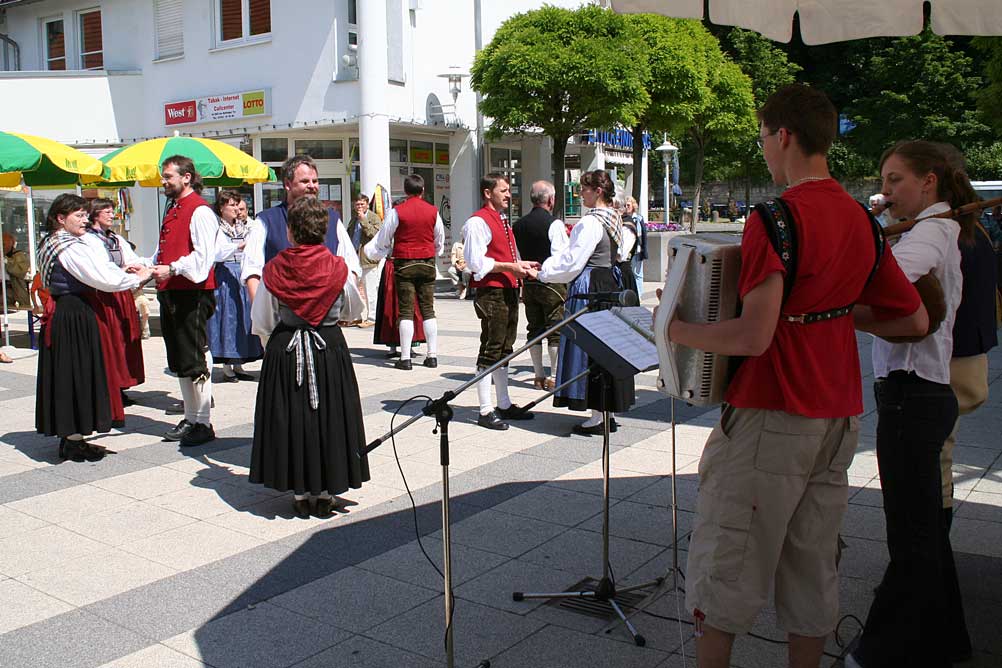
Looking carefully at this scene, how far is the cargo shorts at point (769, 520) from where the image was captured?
2680 mm

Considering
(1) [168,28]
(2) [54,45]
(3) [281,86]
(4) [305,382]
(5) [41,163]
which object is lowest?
(4) [305,382]

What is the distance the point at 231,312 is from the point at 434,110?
11.2m

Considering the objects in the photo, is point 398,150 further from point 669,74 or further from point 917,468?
point 917,468

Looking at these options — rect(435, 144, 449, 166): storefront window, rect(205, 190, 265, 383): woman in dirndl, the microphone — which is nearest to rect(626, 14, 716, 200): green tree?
rect(435, 144, 449, 166): storefront window

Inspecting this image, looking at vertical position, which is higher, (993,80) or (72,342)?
(993,80)

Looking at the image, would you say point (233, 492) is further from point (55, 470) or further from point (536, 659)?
point (536, 659)

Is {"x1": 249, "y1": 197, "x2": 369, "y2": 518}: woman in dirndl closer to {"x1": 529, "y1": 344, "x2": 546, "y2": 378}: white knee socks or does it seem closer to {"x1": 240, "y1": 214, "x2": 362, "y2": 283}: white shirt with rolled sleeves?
{"x1": 240, "y1": 214, "x2": 362, "y2": 283}: white shirt with rolled sleeves

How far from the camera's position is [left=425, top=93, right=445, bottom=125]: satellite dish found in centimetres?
1958

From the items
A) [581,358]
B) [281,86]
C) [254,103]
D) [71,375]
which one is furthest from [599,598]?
[254,103]

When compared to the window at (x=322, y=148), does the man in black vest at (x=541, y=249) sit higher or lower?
lower

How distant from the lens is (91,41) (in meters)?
22.2

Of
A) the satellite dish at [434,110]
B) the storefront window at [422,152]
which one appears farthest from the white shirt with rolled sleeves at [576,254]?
the storefront window at [422,152]

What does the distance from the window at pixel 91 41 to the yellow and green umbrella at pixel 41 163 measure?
11.5 meters

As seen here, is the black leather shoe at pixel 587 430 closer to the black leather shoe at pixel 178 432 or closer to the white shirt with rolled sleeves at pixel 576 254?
the white shirt with rolled sleeves at pixel 576 254
